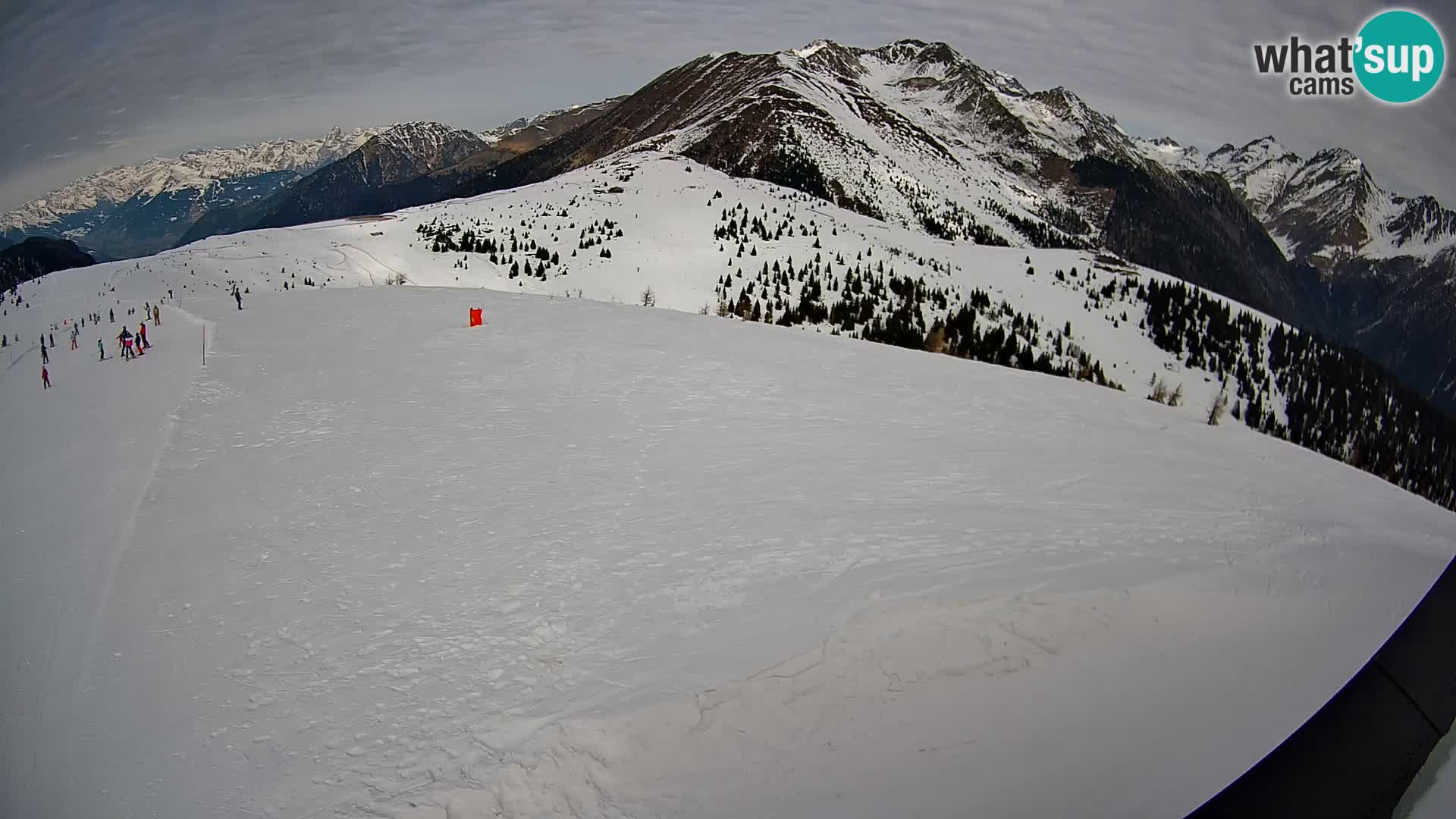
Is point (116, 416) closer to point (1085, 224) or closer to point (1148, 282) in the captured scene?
point (1148, 282)

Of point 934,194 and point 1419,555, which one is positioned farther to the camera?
point 934,194

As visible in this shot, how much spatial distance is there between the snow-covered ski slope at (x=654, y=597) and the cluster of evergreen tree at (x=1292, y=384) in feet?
74.5

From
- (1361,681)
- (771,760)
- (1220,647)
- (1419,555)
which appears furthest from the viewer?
(1419,555)

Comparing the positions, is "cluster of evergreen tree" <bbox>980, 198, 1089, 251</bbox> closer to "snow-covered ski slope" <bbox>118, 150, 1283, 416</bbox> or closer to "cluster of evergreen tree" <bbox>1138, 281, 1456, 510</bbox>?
"cluster of evergreen tree" <bbox>1138, 281, 1456, 510</bbox>

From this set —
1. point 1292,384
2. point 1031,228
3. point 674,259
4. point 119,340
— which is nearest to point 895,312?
point 674,259

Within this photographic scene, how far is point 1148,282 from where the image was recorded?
4038 centimetres

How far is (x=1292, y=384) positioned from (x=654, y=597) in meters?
48.3

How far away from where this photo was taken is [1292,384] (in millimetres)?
39594

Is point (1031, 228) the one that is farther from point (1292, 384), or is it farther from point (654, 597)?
point (654, 597)

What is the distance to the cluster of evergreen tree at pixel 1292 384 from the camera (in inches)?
1261

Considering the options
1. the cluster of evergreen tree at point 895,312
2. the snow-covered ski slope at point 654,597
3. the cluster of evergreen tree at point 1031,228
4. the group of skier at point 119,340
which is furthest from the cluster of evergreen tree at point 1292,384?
the cluster of evergreen tree at point 1031,228

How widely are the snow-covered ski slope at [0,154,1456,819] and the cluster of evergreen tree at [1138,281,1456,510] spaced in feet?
74.5

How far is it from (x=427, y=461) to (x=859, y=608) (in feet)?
16.7

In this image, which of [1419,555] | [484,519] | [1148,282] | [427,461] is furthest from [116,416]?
[1148,282]
